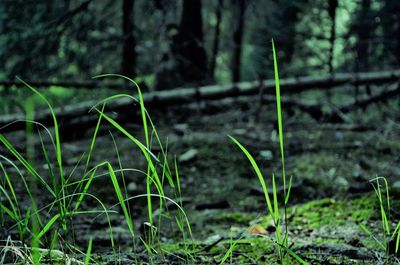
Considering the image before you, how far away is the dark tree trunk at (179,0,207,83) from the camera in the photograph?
6035mm

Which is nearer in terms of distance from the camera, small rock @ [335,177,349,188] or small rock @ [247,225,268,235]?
small rock @ [247,225,268,235]

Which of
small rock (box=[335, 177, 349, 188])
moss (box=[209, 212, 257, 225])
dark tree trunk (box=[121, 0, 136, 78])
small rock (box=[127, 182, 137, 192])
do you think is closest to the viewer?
moss (box=[209, 212, 257, 225])

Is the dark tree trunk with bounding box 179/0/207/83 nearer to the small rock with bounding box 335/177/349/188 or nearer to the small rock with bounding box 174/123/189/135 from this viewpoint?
the small rock with bounding box 174/123/189/135

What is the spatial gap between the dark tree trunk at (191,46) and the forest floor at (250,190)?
0.96 meters

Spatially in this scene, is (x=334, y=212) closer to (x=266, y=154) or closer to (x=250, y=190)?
(x=250, y=190)

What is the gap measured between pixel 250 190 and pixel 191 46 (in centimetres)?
375

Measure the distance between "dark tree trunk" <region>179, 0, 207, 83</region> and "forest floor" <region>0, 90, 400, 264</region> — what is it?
0.96m

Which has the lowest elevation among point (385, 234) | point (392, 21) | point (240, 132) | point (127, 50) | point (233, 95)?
point (240, 132)

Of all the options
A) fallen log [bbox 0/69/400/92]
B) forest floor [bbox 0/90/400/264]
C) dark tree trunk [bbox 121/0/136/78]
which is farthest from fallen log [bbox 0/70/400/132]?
dark tree trunk [bbox 121/0/136/78]

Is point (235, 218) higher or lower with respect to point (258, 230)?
lower

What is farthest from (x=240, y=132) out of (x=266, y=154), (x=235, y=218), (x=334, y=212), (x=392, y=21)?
(x=392, y=21)

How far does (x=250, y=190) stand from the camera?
3014 millimetres

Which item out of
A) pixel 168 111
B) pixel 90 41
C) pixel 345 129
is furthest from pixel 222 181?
pixel 90 41

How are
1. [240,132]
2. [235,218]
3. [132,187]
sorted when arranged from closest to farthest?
1. [235,218]
2. [132,187]
3. [240,132]
